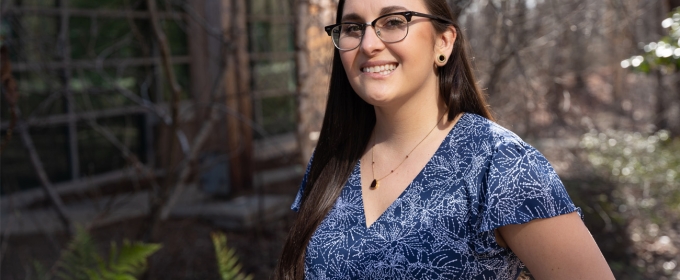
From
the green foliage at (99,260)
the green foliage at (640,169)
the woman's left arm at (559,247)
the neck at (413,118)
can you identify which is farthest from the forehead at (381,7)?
the green foliage at (640,169)

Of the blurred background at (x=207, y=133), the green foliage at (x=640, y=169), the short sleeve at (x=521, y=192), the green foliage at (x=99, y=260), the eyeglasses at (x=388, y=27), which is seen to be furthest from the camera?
the green foliage at (x=640, y=169)

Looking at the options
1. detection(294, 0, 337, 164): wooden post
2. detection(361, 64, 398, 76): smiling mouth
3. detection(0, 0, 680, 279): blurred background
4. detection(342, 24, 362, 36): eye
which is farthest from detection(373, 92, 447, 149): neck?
detection(0, 0, 680, 279): blurred background

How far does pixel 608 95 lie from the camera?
1184 centimetres

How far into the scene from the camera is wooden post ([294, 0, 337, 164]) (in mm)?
3576

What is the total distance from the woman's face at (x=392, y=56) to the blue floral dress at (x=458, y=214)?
167mm

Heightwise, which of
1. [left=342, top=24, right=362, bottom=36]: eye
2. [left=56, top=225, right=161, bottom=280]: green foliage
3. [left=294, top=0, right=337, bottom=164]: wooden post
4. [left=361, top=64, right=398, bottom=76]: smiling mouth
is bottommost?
[left=56, top=225, right=161, bottom=280]: green foliage

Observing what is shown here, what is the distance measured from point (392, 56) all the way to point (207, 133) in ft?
8.55

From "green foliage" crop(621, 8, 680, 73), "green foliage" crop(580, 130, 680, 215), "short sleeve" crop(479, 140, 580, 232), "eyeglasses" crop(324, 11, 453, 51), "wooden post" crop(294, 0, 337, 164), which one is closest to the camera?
"short sleeve" crop(479, 140, 580, 232)

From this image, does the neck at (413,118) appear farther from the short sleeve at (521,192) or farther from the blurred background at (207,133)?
the blurred background at (207,133)

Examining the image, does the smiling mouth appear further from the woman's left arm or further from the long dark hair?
the woman's left arm

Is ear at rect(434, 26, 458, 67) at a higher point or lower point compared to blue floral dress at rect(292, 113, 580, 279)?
higher

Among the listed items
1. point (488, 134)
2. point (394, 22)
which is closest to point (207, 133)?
point (394, 22)

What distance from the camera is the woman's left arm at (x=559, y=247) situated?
4.77 feet

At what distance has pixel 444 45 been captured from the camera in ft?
5.92
